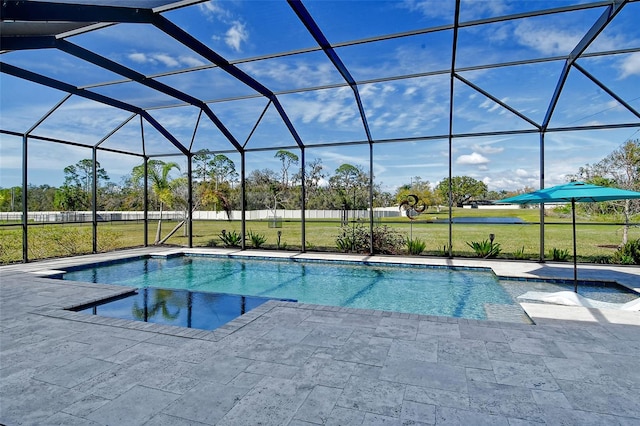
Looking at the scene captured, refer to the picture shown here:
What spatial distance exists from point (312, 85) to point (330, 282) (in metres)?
4.62

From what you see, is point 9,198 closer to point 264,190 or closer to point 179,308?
point 264,190

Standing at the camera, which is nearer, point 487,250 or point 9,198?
point 487,250

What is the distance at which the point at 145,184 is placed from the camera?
38.2ft

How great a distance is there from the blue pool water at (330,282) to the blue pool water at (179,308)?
38.9 inches

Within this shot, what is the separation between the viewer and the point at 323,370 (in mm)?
2951

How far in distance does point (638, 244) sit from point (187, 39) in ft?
34.7

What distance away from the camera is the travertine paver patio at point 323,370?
235cm

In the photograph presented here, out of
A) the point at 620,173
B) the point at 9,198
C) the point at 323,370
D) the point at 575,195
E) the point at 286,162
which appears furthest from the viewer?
the point at 286,162

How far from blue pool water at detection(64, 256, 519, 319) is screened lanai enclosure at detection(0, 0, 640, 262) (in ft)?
5.24

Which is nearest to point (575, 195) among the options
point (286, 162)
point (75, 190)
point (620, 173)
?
point (620, 173)

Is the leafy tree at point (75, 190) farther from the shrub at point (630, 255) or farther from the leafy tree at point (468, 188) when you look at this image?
the shrub at point (630, 255)

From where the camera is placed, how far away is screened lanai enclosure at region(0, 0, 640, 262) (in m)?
5.43

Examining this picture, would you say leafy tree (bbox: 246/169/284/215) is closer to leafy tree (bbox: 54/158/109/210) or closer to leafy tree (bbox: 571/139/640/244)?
leafy tree (bbox: 54/158/109/210)

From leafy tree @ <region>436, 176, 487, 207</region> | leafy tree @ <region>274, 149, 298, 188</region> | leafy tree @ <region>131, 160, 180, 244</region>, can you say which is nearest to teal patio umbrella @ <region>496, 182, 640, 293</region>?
leafy tree @ <region>131, 160, 180, 244</region>
